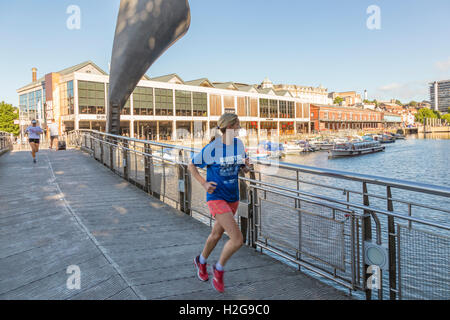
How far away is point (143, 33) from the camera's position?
418 inches

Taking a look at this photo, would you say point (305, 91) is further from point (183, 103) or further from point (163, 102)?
point (163, 102)

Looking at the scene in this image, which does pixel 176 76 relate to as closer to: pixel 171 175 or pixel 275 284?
pixel 171 175

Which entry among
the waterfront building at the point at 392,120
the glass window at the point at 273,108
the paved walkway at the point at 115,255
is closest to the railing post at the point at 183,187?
the paved walkway at the point at 115,255

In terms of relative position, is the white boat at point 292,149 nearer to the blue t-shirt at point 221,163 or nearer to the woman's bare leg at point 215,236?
the woman's bare leg at point 215,236

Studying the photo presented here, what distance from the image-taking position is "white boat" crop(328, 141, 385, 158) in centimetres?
5725

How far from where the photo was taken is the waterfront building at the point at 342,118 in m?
104

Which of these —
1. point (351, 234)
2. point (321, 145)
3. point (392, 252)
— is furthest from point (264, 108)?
point (392, 252)

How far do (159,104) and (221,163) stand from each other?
57810 mm

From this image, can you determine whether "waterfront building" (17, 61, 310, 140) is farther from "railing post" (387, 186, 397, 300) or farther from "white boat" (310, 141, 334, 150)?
"railing post" (387, 186, 397, 300)

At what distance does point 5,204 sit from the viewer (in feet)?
21.4

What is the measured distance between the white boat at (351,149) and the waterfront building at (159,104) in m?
21.8

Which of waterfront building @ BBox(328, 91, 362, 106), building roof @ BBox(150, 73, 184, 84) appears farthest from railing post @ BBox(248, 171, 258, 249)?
waterfront building @ BBox(328, 91, 362, 106)

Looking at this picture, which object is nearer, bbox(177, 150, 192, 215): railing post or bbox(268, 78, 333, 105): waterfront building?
bbox(177, 150, 192, 215): railing post

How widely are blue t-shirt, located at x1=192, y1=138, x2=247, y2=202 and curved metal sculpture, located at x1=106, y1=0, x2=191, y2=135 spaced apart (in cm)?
832
